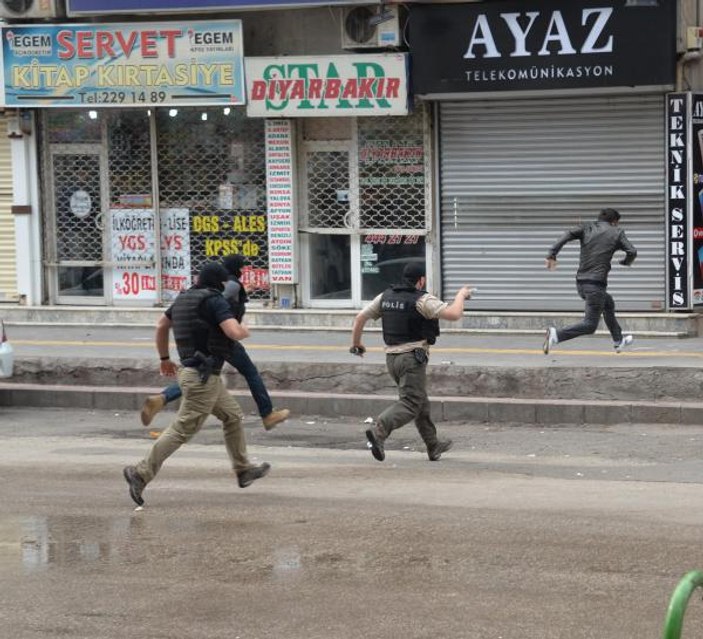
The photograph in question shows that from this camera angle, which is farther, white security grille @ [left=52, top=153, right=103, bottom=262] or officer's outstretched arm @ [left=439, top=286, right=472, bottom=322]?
white security grille @ [left=52, top=153, right=103, bottom=262]

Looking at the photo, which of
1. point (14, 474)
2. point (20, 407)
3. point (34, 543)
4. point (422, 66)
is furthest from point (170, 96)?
point (34, 543)

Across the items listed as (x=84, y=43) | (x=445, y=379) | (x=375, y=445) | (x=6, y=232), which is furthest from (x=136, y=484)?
(x=6, y=232)

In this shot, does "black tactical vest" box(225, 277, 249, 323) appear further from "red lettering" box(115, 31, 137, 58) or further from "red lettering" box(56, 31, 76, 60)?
"red lettering" box(56, 31, 76, 60)

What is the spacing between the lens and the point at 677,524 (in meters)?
9.03

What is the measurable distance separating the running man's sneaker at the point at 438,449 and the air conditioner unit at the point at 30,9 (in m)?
10.1

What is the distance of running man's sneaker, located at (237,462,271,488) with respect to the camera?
10.4 metres

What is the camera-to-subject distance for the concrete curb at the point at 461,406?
13.2 m

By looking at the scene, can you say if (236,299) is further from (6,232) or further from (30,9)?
(6,232)

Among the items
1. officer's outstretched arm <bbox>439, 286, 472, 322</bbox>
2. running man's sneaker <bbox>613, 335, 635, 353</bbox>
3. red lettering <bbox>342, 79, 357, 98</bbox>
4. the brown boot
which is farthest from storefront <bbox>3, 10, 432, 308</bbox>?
the brown boot

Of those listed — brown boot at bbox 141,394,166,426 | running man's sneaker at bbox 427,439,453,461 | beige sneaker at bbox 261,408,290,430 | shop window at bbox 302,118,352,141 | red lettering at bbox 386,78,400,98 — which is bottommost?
running man's sneaker at bbox 427,439,453,461

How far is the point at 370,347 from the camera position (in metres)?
17.1

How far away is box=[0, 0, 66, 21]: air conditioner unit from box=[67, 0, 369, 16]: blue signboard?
0.38 meters

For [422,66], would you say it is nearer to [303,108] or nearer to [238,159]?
[303,108]

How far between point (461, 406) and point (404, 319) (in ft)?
9.06
